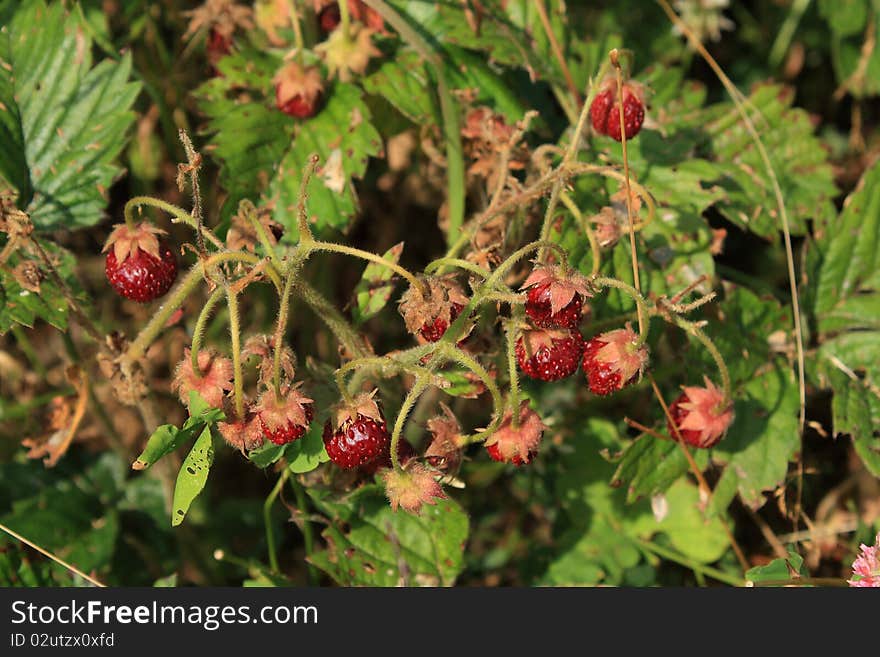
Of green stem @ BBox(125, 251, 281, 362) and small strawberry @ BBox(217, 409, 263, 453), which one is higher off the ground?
green stem @ BBox(125, 251, 281, 362)

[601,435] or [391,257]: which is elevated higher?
[391,257]

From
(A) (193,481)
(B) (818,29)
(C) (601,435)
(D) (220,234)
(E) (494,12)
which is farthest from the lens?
(B) (818,29)

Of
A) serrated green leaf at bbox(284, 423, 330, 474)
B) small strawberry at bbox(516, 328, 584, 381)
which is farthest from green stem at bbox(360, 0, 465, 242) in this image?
serrated green leaf at bbox(284, 423, 330, 474)

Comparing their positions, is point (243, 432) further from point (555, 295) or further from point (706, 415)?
point (706, 415)

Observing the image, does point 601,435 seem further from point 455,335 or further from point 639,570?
point 455,335

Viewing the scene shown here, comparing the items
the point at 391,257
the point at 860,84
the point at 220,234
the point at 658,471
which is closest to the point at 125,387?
the point at 220,234

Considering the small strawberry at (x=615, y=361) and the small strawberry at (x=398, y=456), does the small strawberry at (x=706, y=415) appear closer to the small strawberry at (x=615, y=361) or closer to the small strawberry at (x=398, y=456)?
the small strawberry at (x=615, y=361)

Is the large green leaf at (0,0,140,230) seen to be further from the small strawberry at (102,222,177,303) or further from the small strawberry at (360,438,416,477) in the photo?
the small strawberry at (360,438,416,477)

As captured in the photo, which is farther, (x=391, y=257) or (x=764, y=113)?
(x=764, y=113)
